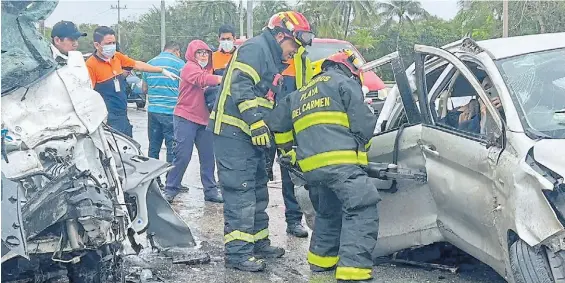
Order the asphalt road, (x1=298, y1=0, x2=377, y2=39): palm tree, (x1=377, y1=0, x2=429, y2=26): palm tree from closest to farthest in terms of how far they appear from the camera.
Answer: the asphalt road → (x1=298, y1=0, x2=377, y2=39): palm tree → (x1=377, y1=0, x2=429, y2=26): palm tree

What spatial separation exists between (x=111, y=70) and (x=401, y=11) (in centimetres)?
4498

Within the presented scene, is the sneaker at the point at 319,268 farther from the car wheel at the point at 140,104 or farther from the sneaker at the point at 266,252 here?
the car wheel at the point at 140,104

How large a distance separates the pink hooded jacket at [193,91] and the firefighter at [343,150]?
2.76 metres

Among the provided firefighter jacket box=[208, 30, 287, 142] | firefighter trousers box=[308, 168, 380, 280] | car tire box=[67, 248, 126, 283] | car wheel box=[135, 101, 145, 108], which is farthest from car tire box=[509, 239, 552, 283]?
car wheel box=[135, 101, 145, 108]

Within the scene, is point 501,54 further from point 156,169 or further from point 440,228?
point 156,169

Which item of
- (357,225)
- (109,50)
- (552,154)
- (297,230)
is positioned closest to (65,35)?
(109,50)

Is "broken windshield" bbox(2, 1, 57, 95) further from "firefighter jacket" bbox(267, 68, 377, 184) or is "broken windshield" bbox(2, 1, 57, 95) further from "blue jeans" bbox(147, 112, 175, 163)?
"blue jeans" bbox(147, 112, 175, 163)

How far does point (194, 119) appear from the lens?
7.61 m

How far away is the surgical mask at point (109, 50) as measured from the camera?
7102 millimetres

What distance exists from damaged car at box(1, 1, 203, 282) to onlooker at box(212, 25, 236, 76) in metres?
3.19

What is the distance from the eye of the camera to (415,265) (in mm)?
5305

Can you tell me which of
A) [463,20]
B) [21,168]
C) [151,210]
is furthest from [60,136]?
[463,20]

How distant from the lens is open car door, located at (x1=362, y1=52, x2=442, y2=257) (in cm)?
479

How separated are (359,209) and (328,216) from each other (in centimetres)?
54
